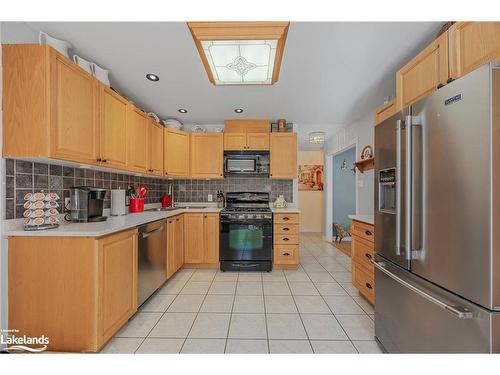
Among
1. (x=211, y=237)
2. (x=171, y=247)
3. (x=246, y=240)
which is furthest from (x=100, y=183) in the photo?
(x=246, y=240)

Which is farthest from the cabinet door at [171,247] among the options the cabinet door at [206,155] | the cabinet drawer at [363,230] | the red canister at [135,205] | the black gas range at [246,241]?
the cabinet drawer at [363,230]

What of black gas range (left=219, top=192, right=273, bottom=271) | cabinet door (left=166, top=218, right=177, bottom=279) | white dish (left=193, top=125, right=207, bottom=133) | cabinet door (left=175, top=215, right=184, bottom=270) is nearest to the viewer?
cabinet door (left=166, top=218, right=177, bottom=279)

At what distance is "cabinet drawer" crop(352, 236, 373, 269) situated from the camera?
2.14 m

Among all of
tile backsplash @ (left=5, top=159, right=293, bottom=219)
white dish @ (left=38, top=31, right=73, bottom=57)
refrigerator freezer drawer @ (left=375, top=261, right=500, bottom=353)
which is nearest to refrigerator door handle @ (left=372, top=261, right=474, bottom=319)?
refrigerator freezer drawer @ (left=375, top=261, right=500, bottom=353)

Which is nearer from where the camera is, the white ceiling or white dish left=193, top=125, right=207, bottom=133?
the white ceiling

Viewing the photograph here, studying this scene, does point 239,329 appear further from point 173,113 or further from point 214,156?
point 173,113

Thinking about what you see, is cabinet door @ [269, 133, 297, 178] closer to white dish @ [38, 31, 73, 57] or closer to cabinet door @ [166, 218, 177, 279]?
cabinet door @ [166, 218, 177, 279]

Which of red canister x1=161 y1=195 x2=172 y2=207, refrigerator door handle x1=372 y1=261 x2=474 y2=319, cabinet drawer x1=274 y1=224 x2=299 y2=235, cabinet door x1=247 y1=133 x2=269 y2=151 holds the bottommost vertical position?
cabinet drawer x1=274 y1=224 x2=299 y2=235

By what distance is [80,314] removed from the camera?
1462mm

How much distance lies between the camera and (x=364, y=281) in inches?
89.5

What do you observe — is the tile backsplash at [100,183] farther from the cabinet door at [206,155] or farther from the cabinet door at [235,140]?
the cabinet door at [235,140]

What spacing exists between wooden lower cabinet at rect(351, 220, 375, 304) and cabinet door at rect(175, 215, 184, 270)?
7.31ft

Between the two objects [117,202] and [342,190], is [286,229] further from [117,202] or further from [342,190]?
[342,190]
